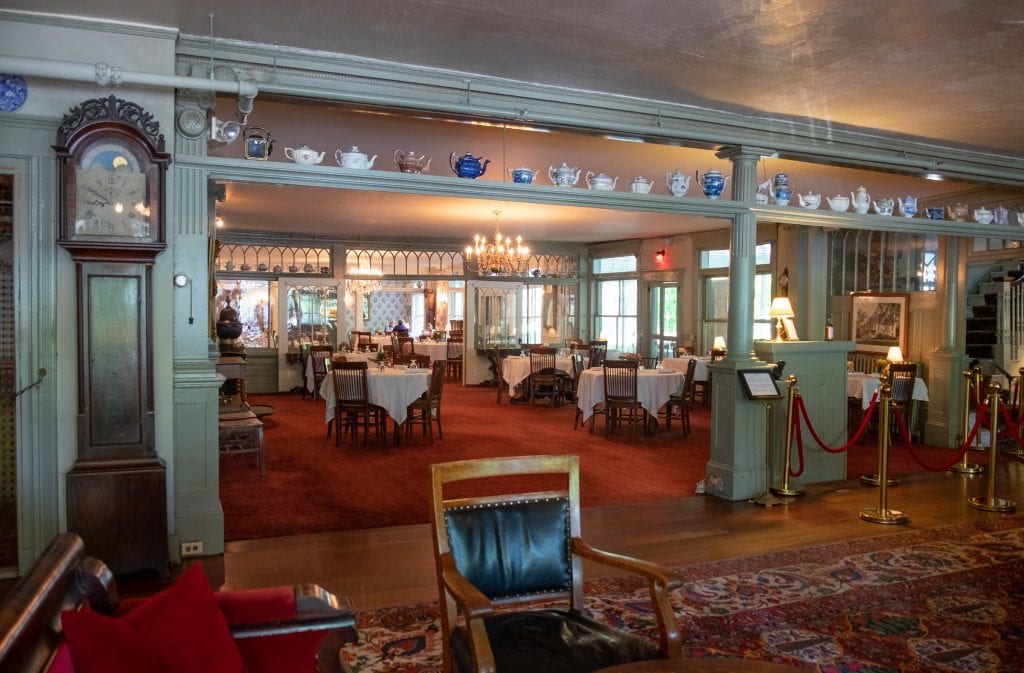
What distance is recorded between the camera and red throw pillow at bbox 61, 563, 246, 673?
4.90 ft

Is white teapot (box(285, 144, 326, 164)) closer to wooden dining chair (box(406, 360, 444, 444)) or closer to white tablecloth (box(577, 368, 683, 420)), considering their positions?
wooden dining chair (box(406, 360, 444, 444))

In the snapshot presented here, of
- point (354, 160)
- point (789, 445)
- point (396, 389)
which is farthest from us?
point (396, 389)

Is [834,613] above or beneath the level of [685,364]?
beneath

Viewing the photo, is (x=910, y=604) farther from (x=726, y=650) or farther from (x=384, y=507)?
(x=384, y=507)

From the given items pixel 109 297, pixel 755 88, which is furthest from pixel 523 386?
pixel 109 297

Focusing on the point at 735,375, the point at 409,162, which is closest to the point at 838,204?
the point at 735,375

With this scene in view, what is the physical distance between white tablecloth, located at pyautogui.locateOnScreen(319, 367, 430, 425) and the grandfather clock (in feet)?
13.5

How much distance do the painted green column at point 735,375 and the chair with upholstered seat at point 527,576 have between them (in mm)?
3481

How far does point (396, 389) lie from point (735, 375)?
374 cm

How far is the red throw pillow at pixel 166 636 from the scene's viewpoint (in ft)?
4.90

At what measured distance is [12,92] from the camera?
3.91 m

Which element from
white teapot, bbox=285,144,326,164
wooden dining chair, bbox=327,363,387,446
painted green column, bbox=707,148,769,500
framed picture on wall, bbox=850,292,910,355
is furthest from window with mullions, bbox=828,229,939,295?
white teapot, bbox=285,144,326,164

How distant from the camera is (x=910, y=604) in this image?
380 cm

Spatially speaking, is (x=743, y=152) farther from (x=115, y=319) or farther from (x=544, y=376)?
(x=544, y=376)
